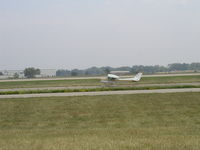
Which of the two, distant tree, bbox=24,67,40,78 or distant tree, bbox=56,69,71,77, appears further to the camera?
distant tree, bbox=56,69,71,77

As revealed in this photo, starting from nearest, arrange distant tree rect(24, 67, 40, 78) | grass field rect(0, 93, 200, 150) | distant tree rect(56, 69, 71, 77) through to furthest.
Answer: grass field rect(0, 93, 200, 150) → distant tree rect(24, 67, 40, 78) → distant tree rect(56, 69, 71, 77)

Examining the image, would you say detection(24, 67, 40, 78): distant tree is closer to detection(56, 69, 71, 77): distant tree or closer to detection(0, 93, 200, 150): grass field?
detection(56, 69, 71, 77): distant tree

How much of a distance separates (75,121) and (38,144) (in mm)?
8002

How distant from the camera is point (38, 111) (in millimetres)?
16391

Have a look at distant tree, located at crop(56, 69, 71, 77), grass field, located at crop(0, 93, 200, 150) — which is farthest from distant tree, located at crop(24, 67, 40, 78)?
grass field, located at crop(0, 93, 200, 150)

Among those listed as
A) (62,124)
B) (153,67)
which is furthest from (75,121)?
(153,67)

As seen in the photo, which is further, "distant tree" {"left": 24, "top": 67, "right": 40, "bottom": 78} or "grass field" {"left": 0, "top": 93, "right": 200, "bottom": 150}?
"distant tree" {"left": 24, "top": 67, "right": 40, "bottom": 78}

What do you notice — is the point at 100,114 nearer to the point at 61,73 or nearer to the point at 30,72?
the point at 30,72

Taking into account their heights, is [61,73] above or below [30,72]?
below

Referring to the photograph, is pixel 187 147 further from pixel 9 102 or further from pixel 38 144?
pixel 9 102

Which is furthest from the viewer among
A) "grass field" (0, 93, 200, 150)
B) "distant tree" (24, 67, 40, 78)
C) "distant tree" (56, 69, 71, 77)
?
"distant tree" (56, 69, 71, 77)

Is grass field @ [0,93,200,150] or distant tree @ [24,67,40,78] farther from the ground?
distant tree @ [24,67,40,78]

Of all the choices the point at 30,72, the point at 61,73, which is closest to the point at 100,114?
the point at 30,72

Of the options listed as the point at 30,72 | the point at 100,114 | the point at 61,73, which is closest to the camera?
the point at 100,114
